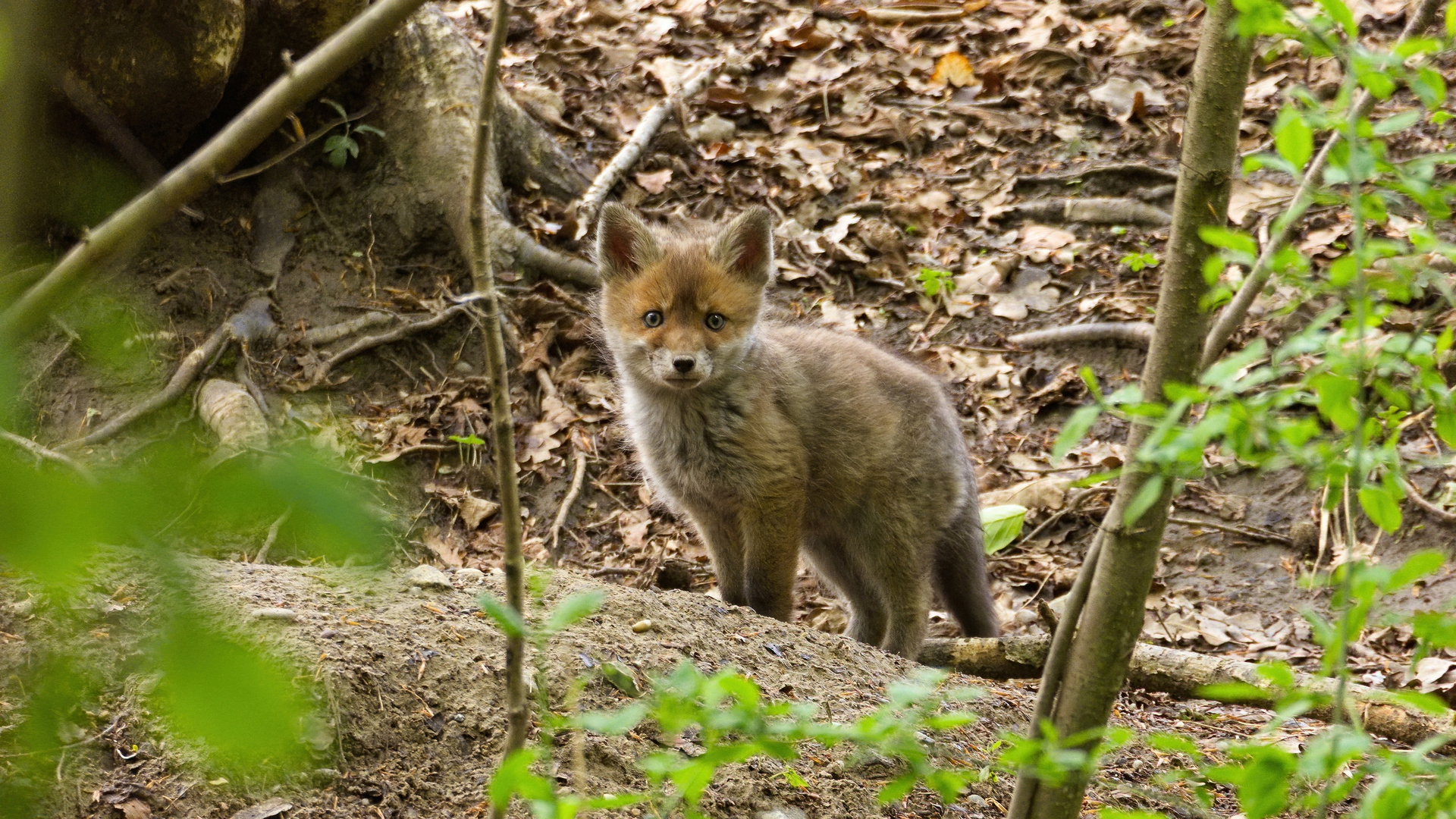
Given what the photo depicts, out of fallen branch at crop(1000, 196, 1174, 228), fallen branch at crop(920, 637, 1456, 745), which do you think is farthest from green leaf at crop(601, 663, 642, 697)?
fallen branch at crop(1000, 196, 1174, 228)

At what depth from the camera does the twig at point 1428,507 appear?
5996mm

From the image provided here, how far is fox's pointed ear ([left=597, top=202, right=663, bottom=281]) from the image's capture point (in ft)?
19.3

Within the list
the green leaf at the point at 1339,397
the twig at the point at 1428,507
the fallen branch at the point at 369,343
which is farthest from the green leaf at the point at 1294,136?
the fallen branch at the point at 369,343

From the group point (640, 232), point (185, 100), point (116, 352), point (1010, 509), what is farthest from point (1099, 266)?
point (116, 352)

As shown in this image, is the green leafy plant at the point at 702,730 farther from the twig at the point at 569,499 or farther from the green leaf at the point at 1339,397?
the twig at the point at 569,499

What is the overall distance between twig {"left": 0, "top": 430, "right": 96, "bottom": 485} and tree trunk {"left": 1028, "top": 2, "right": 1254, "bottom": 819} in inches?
75.5

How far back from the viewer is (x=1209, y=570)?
655 cm

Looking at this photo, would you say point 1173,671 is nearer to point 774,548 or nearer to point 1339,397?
point 774,548

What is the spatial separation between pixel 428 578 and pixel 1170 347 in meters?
2.66

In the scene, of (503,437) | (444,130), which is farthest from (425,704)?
(444,130)

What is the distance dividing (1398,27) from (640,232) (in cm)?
738

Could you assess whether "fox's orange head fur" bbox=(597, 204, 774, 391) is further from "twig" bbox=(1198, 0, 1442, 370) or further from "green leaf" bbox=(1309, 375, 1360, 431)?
"green leaf" bbox=(1309, 375, 1360, 431)

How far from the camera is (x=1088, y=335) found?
7.94m

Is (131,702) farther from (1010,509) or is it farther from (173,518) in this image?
(1010,509)
